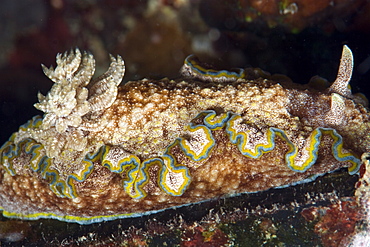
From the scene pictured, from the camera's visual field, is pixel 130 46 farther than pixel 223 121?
Yes

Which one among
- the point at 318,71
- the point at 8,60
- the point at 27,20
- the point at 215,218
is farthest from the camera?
the point at 318,71

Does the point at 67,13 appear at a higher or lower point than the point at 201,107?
higher

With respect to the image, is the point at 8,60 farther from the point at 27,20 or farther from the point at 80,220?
the point at 80,220

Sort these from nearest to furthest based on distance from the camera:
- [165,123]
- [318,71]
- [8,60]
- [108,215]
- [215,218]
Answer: [215,218]
[165,123]
[108,215]
[8,60]
[318,71]

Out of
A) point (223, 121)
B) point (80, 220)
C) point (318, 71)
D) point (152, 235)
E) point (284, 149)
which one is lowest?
point (152, 235)

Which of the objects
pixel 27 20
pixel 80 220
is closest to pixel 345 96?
pixel 80 220

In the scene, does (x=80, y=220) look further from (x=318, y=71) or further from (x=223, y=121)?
(x=318, y=71)
